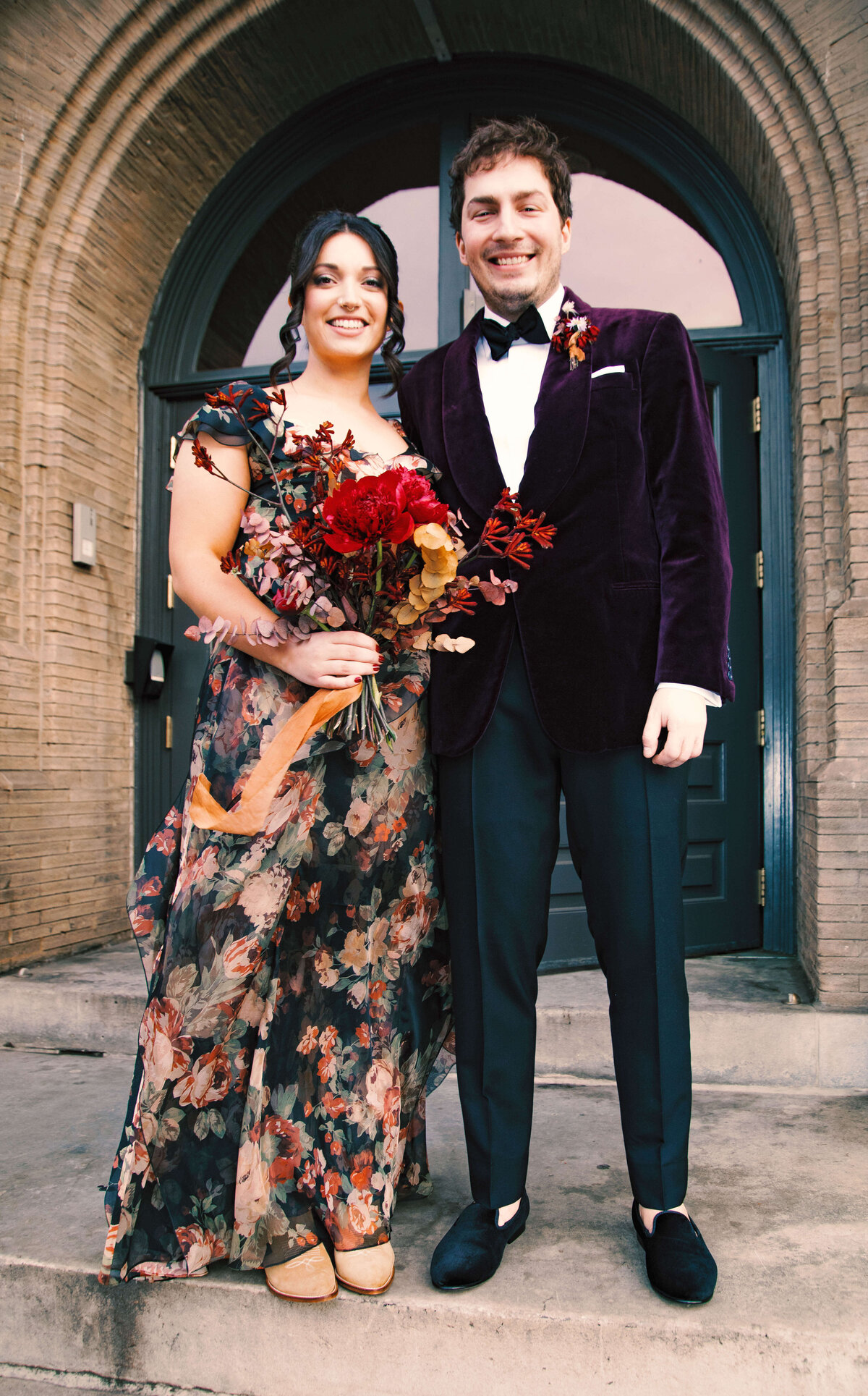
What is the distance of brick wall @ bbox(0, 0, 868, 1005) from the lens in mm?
3480

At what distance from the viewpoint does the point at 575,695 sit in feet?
5.85

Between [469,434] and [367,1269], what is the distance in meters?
1.66

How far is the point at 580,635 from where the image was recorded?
1800 millimetres

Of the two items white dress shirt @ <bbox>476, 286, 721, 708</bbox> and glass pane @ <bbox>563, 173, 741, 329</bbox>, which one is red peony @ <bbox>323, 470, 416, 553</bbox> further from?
glass pane @ <bbox>563, 173, 741, 329</bbox>

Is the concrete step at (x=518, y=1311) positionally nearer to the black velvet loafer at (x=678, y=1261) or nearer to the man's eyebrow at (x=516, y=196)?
the black velvet loafer at (x=678, y=1261)

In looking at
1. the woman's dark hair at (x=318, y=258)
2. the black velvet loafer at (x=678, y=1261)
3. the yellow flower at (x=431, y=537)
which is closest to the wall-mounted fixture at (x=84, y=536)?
the woman's dark hair at (x=318, y=258)

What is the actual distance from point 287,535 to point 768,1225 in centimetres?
175

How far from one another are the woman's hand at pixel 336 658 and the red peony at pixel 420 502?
0.25 m

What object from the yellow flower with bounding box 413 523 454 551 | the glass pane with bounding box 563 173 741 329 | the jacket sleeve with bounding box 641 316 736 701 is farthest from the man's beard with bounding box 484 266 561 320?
the glass pane with bounding box 563 173 741 329

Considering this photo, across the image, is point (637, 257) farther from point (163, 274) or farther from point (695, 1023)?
point (695, 1023)

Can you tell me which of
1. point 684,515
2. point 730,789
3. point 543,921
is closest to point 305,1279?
point 543,921

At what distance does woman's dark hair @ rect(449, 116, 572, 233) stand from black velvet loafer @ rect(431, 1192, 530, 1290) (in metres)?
2.09

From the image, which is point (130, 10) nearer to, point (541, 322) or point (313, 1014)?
point (541, 322)

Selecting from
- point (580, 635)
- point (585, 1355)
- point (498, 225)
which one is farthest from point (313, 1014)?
point (498, 225)
